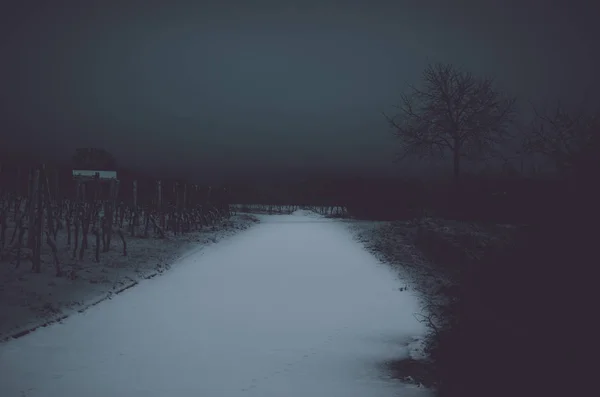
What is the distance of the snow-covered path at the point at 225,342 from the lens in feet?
14.4

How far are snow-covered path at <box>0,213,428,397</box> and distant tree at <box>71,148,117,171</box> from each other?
6931cm

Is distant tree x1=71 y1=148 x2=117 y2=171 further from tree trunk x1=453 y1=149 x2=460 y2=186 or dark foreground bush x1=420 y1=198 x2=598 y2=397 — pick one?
dark foreground bush x1=420 y1=198 x2=598 y2=397

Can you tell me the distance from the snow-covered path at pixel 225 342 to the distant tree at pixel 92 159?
2729 inches

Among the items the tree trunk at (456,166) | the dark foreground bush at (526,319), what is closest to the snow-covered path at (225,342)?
the dark foreground bush at (526,319)

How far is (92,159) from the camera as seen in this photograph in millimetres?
72812

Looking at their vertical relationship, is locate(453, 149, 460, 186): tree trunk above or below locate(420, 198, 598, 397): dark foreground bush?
above

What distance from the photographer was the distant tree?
71938mm

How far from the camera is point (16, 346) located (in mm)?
5262

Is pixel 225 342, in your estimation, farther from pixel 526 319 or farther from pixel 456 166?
pixel 456 166

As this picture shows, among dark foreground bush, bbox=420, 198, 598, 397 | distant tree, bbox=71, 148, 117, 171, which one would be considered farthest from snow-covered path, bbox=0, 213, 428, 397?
distant tree, bbox=71, 148, 117, 171

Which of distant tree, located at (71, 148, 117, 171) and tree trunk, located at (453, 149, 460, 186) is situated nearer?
tree trunk, located at (453, 149, 460, 186)

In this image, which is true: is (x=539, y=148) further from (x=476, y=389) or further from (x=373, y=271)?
(x=476, y=389)

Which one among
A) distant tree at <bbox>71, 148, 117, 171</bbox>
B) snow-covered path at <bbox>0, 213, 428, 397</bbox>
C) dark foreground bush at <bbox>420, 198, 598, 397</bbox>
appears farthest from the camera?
distant tree at <bbox>71, 148, 117, 171</bbox>

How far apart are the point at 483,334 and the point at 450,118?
23441 mm
